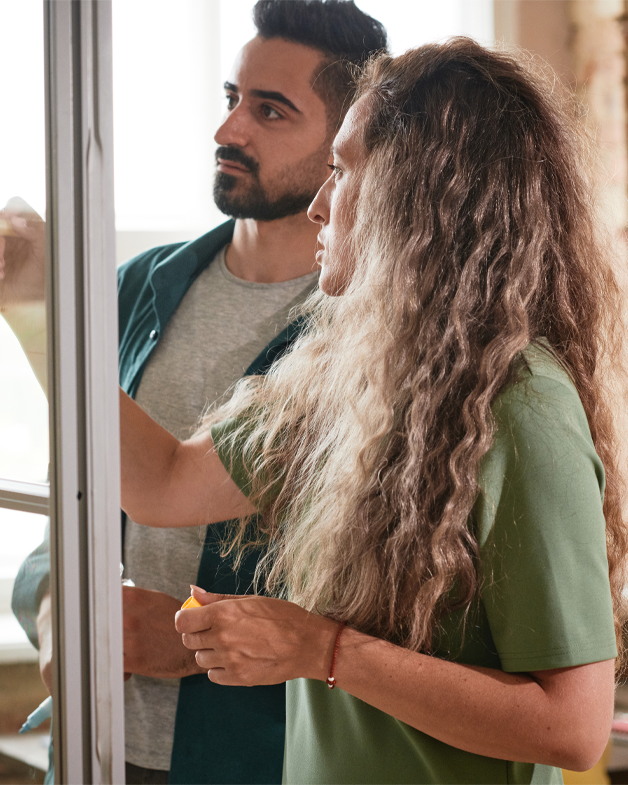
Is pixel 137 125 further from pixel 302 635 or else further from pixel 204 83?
pixel 302 635

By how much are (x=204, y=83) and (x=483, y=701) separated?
192 cm

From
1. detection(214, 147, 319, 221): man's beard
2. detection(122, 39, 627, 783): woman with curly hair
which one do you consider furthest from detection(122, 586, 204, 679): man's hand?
detection(214, 147, 319, 221): man's beard

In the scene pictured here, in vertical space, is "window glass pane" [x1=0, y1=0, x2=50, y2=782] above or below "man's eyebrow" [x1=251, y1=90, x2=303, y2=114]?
below

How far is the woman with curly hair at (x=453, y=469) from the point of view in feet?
1.90

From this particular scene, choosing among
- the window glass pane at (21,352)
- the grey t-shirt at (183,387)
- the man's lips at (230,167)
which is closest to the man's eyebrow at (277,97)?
the man's lips at (230,167)

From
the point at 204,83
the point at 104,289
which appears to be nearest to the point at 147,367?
the point at 104,289

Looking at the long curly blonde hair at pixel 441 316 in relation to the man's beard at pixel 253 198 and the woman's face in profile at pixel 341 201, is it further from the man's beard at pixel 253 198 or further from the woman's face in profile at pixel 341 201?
the man's beard at pixel 253 198

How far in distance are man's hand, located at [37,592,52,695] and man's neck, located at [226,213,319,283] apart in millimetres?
741

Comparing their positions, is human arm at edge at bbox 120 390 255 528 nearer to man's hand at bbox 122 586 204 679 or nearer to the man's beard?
man's hand at bbox 122 586 204 679

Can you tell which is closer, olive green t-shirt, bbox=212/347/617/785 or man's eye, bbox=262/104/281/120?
olive green t-shirt, bbox=212/347/617/785

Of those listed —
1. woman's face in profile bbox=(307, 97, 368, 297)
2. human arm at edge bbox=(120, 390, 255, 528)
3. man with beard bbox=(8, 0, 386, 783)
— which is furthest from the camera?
man with beard bbox=(8, 0, 386, 783)

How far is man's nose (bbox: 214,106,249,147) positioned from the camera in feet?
3.90

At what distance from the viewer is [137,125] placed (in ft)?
6.59

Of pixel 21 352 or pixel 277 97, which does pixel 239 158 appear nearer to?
pixel 277 97
